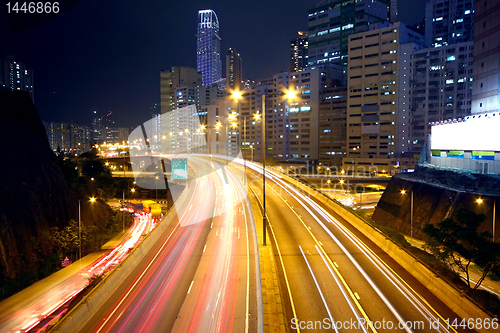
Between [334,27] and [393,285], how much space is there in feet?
435

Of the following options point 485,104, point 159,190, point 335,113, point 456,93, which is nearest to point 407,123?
point 456,93

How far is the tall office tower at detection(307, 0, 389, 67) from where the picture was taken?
12031 cm

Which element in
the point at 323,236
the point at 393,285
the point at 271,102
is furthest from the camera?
the point at 271,102

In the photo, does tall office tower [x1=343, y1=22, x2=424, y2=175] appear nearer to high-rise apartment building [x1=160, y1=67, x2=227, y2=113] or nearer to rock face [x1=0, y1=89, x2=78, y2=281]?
rock face [x1=0, y1=89, x2=78, y2=281]

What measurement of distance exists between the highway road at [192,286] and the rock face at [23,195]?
1307cm

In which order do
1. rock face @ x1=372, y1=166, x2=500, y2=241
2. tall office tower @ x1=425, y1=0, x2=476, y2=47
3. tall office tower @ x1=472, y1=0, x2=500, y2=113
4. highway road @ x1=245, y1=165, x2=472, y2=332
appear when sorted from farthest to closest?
tall office tower @ x1=425, y1=0, x2=476, y2=47
tall office tower @ x1=472, y1=0, x2=500, y2=113
rock face @ x1=372, y1=166, x2=500, y2=241
highway road @ x1=245, y1=165, x2=472, y2=332

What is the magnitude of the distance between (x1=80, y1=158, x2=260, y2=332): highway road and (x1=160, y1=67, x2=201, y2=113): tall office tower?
502 ft

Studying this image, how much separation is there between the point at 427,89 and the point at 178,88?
130291 mm

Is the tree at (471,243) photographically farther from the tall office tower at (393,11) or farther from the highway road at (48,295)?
the tall office tower at (393,11)

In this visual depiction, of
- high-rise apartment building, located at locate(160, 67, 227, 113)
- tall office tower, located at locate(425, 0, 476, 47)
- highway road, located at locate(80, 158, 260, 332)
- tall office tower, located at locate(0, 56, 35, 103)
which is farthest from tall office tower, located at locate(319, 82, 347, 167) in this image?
tall office tower, located at locate(0, 56, 35, 103)

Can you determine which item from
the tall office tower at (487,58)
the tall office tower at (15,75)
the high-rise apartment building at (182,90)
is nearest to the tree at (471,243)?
the tall office tower at (487,58)

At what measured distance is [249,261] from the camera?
1822 centimetres

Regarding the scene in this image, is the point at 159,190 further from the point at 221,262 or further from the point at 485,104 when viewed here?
the point at 485,104

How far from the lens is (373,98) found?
299 feet
